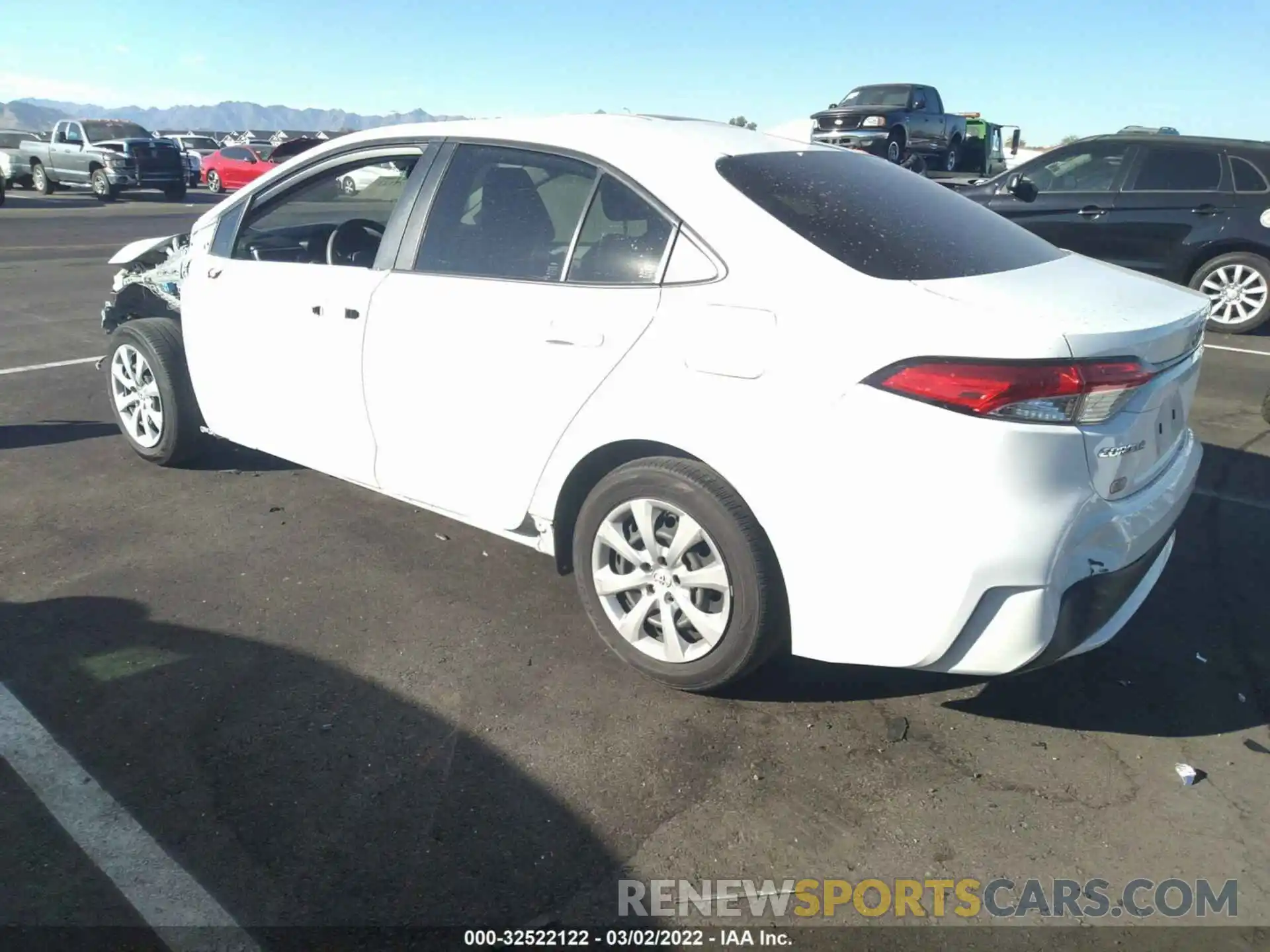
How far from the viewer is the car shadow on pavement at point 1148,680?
322 centimetres

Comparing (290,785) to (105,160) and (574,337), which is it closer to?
(574,337)

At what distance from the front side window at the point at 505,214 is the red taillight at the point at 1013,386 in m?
1.34

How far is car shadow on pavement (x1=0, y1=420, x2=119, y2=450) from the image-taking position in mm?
5730

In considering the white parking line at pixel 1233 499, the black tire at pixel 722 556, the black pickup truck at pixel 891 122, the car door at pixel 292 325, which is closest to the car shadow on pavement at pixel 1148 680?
the black tire at pixel 722 556

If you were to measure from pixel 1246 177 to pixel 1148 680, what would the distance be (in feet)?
26.1

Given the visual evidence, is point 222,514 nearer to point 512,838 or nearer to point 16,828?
point 16,828

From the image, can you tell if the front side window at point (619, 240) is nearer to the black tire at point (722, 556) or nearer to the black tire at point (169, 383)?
the black tire at point (722, 556)

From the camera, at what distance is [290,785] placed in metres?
2.82

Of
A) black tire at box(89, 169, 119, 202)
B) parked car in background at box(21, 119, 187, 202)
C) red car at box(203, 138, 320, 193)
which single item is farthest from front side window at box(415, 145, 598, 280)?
red car at box(203, 138, 320, 193)

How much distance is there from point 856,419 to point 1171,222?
8.61 m

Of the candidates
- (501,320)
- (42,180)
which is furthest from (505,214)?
(42,180)

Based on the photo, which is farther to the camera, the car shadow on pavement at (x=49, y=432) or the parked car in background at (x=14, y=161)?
the parked car in background at (x=14, y=161)

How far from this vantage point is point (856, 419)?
8.77 ft

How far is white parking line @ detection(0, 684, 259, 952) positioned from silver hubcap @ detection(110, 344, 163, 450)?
2.32 metres
